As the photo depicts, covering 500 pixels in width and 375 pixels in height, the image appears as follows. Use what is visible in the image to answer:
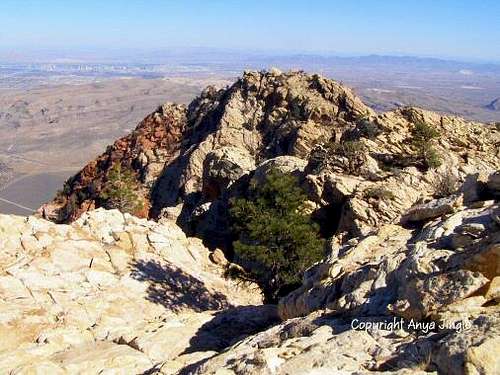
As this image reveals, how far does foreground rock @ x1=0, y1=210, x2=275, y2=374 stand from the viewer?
18.2 m

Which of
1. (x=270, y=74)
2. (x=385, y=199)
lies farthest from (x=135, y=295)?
(x=270, y=74)

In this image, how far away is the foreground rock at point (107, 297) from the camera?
18.2 m

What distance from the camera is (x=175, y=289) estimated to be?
93.7 feet

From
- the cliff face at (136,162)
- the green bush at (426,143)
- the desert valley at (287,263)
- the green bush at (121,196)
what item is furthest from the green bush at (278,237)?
the cliff face at (136,162)

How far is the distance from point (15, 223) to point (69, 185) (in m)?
44.6

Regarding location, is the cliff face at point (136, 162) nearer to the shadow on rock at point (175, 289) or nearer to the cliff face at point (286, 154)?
the cliff face at point (286, 154)

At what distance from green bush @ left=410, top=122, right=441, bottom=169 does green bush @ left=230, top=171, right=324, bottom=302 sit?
1130 cm

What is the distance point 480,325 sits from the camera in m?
10.2

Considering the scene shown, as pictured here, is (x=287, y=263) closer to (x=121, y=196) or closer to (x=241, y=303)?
(x=241, y=303)

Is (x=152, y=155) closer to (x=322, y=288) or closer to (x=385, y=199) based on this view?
(x=385, y=199)

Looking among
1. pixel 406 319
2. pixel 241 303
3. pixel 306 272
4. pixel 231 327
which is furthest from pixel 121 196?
pixel 406 319

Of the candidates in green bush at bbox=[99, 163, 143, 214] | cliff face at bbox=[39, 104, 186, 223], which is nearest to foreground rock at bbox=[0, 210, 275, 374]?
green bush at bbox=[99, 163, 143, 214]

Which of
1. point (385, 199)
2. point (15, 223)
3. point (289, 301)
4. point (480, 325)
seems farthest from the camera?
point (385, 199)

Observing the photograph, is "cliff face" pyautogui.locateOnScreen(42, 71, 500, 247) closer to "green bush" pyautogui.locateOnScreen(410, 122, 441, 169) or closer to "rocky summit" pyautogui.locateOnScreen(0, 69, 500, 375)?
"rocky summit" pyautogui.locateOnScreen(0, 69, 500, 375)
